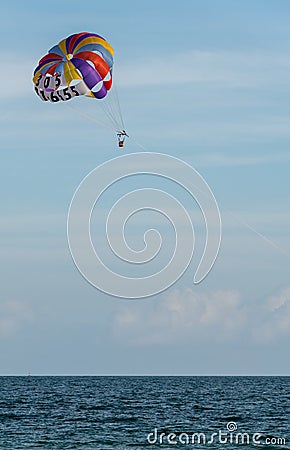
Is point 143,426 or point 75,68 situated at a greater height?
point 75,68

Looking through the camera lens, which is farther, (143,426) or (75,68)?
(143,426)

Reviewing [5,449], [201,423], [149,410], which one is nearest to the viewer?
[5,449]

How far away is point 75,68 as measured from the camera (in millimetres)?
38781

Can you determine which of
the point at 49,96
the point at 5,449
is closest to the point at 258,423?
the point at 5,449

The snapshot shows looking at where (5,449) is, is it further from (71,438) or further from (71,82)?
(71,82)

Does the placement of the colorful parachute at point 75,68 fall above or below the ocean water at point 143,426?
above

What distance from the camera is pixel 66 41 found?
39969mm

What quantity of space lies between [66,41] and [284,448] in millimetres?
20223

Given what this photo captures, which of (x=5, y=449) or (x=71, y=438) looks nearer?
(x=5, y=449)

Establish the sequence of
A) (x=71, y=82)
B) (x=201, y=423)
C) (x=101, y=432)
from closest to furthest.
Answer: (x=71, y=82) < (x=101, y=432) < (x=201, y=423)

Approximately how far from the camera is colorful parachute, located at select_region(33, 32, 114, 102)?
3872cm

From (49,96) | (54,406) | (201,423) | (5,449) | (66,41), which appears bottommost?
(5,449)

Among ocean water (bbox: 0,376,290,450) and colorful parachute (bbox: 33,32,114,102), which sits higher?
colorful parachute (bbox: 33,32,114,102)

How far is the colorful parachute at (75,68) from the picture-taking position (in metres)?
38.7
